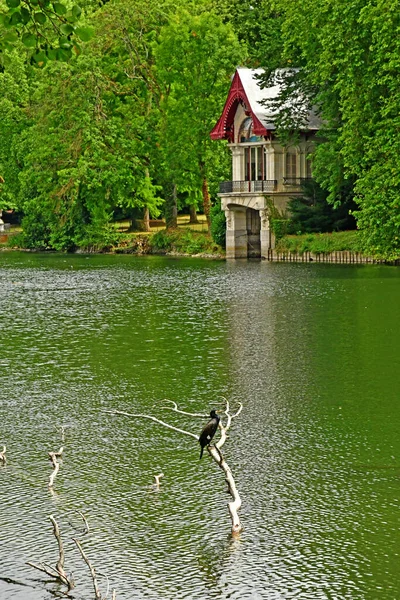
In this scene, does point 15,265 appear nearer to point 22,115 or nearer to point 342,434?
point 22,115

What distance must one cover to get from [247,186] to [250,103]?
439 centimetres

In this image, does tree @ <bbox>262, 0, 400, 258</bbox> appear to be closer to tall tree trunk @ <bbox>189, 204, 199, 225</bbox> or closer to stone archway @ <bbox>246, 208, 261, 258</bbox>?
stone archway @ <bbox>246, 208, 261, 258</bbox>

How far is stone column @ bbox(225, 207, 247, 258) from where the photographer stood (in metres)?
64.1

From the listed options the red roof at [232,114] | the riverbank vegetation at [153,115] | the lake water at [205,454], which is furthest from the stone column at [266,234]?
the lake water at [205,454]

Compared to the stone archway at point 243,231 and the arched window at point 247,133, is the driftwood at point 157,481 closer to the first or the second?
the stone archway at point 243,231

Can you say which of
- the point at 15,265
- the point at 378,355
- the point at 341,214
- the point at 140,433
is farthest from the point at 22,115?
the point at 140,433

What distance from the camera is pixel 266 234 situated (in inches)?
2430

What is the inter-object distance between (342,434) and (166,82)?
56087 mm

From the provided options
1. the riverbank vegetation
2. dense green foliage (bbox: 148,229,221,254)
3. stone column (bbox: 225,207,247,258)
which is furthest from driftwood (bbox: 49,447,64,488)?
dense green foliage (bbox: 148,229,221,254)

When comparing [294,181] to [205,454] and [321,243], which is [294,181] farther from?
[205,454]

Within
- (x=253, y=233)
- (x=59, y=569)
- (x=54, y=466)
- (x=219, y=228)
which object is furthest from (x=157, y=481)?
(x=219, y=228)

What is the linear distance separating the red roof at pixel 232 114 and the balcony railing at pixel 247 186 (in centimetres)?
261

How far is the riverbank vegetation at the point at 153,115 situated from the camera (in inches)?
2181

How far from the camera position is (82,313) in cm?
3450
